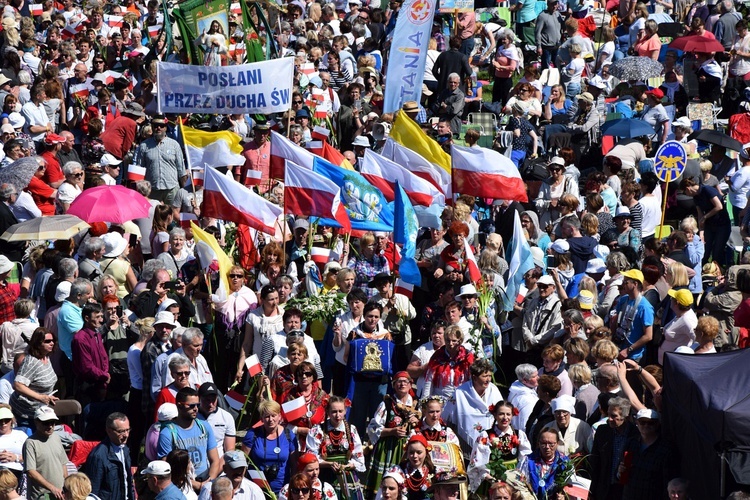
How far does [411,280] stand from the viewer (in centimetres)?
1634

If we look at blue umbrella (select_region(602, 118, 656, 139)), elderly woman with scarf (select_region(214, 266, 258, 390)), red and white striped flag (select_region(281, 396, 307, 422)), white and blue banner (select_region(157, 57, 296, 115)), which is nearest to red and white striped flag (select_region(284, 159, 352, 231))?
elderly woman with scarf (select_region(214, 266, 258, 390))

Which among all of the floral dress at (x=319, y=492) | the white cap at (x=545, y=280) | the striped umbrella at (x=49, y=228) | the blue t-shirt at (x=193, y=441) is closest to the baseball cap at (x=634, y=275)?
the white cap at (x=545, y=280)

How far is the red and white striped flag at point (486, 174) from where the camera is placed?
59.3 ft

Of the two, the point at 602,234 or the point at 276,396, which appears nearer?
the point at 276,396

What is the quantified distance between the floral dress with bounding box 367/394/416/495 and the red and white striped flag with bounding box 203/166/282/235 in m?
3.29

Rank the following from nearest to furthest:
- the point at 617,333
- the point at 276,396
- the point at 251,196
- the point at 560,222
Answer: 1. the point at 276,396
2. the point at 617,333
3. the point at 251,196
4. the point at 560,222

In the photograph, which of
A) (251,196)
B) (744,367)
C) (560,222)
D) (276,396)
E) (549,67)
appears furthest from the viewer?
(549,67)

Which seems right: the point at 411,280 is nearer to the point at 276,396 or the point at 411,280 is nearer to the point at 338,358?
the point at 338,358

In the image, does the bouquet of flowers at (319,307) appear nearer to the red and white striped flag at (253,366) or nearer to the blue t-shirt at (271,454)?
the red and white striped flag at (253,366)

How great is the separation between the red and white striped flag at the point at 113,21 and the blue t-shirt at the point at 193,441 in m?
14.3

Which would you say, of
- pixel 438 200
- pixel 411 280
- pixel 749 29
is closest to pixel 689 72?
pixel 749 29

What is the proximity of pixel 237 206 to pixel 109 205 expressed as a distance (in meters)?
1.40

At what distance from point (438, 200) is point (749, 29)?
9962 millimetres

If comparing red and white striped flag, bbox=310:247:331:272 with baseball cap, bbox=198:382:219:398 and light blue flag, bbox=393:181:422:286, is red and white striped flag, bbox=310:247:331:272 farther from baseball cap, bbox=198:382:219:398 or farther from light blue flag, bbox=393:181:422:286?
baseball cap, bbox=198:382:219:398
